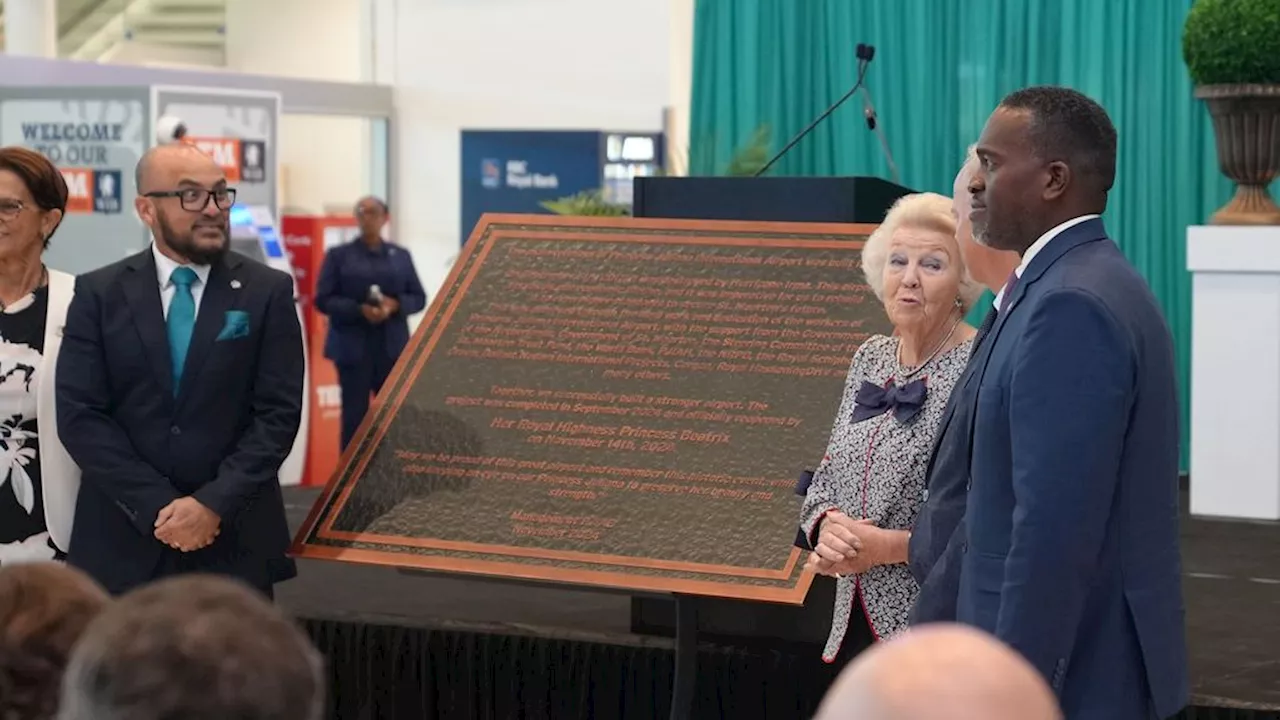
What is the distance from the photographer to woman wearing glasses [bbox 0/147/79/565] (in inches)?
141

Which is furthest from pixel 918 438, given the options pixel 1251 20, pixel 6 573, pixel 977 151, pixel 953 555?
pixel 1251 20

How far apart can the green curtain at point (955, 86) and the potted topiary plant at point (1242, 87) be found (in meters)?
1.95

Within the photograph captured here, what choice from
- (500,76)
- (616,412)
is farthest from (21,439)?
(500,76)

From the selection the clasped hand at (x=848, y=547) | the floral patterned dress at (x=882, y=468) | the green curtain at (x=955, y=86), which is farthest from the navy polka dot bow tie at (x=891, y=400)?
the green curtain at (x=955, y=86)

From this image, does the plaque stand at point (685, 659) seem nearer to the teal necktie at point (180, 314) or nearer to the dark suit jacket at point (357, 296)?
the teal necktie at point (180, 314)

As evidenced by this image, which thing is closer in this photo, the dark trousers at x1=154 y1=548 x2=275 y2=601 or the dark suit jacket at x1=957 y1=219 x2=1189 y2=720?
the dark suit jacket at x1=957 y1=219 x2=1189 y2=720

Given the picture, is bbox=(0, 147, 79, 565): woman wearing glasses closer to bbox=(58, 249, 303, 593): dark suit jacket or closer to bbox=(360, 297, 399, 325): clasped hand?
bbox=(58, 249, 303, 593): dark suit jacket

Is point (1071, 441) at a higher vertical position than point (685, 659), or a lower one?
higher

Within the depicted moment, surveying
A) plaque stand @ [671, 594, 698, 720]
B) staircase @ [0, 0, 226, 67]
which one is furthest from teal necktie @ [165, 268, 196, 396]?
staircase @ [0, 0, 226, 67]

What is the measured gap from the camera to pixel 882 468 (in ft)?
10.4

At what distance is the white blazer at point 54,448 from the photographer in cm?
359

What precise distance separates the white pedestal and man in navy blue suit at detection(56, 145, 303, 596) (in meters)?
5.04

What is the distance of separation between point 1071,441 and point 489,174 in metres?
10.2

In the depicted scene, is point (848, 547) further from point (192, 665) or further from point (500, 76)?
point (500, 76)
